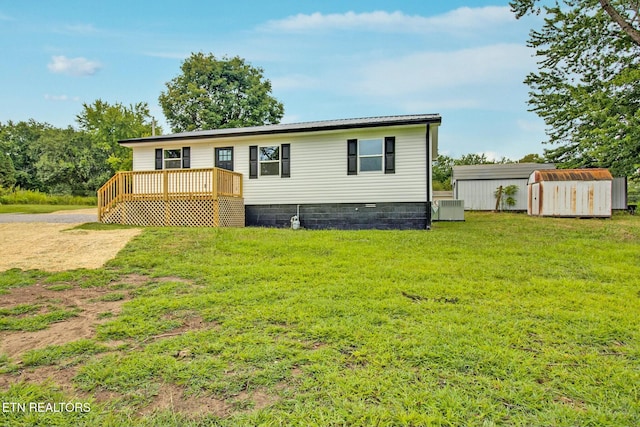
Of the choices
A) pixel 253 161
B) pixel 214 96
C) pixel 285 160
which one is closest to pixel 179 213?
pixel 253 161

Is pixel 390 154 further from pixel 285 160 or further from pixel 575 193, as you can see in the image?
pixel 575 193

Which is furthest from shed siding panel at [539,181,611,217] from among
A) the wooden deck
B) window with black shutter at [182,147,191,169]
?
window with black shutter at [182,147,191,169]

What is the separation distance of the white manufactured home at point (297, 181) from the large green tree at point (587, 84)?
17.6 ft

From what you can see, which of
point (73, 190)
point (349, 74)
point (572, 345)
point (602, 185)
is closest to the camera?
point (572, 345)

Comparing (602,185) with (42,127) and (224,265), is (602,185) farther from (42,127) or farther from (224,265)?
(42,127)

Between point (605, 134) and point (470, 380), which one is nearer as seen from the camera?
point (470, 380)

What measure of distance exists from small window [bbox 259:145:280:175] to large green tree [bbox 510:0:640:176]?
8647mm

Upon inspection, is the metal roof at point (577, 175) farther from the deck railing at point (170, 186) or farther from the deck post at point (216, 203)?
the deck post at point (216, 203)

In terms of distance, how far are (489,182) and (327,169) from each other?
44.2 feet

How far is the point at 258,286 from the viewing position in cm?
459

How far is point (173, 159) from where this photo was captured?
13.5 meters

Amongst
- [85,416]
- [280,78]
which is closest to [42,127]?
[280,78]

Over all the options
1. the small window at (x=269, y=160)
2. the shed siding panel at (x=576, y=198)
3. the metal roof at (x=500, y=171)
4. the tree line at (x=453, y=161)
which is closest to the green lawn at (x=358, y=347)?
the small window at (x=269, y=160)

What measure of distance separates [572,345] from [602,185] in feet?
47.9
